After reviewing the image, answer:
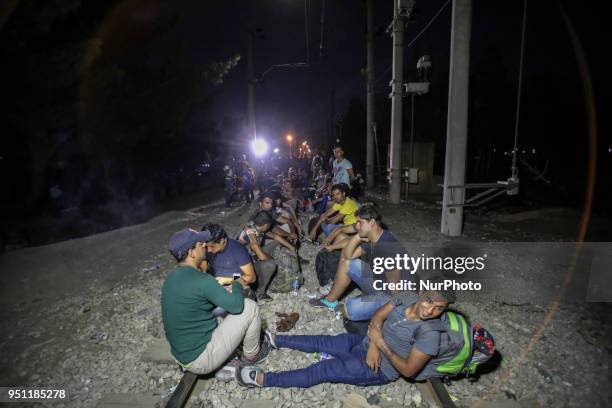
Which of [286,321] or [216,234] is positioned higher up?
[216,234]

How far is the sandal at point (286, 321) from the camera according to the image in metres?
4.30

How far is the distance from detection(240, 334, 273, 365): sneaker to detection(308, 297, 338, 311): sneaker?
3.63ft

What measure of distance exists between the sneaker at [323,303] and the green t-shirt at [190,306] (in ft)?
6.10

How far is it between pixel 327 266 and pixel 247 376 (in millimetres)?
2357

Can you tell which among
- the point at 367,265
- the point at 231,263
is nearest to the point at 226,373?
the point at 231,263

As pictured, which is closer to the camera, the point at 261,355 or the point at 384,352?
the point at 384,352

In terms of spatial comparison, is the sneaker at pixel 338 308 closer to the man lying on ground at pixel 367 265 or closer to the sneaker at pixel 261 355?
the man lying on ground at pixel 367 265

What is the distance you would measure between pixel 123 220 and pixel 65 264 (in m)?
9.66

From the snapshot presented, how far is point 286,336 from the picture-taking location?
12.9 feet

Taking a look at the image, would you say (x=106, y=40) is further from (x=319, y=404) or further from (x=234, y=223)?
(x=319, y=404)

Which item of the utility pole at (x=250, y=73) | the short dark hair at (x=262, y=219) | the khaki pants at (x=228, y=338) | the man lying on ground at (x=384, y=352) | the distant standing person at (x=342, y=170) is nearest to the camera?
the man lying on ground at (x=384, y=352)

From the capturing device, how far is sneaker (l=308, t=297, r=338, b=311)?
186 inches

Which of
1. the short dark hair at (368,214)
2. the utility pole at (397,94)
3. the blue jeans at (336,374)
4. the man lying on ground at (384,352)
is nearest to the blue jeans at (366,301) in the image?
the man lying on ground at (384,352)

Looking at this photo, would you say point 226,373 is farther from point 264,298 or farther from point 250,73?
point 250,73
